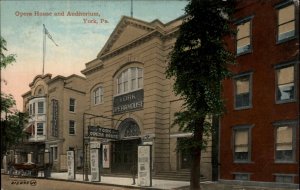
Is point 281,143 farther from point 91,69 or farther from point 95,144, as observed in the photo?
point 91,69

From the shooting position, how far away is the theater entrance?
94.3 feet

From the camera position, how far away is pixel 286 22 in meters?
18.1

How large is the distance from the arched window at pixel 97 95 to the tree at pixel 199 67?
17.1m

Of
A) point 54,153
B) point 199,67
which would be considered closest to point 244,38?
point 199,67

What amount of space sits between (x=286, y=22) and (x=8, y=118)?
44.5ft

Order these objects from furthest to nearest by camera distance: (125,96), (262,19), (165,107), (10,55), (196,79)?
(125,96)
(165,107)
(262,19)
(196,79)
(10,55)

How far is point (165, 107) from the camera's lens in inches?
1052

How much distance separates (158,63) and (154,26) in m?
2.69

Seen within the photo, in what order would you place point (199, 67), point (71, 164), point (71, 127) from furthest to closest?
point (71, 127), point (71, 164), point (199, 67)

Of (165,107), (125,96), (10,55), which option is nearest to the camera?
(10,55)

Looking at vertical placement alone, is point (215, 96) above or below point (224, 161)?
above

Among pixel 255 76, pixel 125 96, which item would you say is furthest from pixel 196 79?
pixel 125 96

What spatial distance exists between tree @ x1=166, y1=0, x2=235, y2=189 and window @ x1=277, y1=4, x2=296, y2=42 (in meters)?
3.45

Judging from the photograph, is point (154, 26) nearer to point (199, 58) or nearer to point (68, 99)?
point (199, 58)
